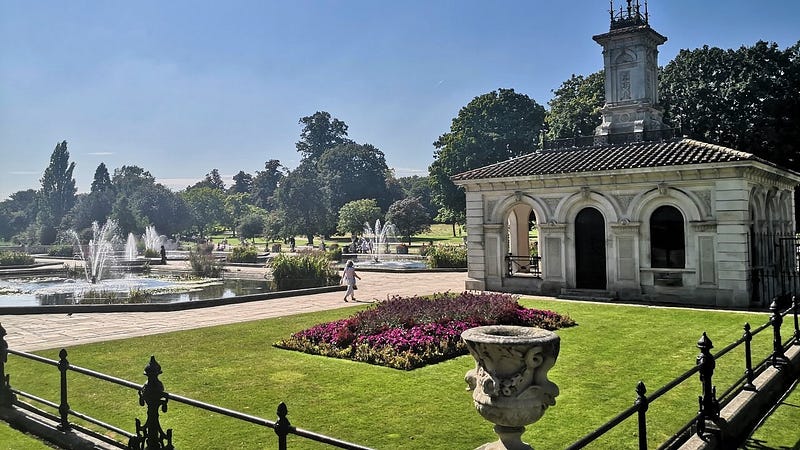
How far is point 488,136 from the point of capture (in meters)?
56.4

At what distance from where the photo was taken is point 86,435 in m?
7.48

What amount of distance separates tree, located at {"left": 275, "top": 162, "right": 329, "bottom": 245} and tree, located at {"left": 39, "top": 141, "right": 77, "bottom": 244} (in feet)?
129

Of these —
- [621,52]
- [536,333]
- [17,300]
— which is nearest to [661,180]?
[621,52]

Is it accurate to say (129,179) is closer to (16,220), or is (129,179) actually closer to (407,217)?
(16,220)

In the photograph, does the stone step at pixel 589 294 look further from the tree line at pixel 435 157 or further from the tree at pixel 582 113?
the tree at pixel 582 113

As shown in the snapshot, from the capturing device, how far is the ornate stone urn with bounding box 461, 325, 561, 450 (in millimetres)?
4977

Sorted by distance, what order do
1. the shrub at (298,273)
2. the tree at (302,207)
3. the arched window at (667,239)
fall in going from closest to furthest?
the arched window at (667,239), the shrub at (298,273), the tree at (302,207)

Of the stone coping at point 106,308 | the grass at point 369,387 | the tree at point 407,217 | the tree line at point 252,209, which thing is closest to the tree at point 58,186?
the tree line at point 252,209

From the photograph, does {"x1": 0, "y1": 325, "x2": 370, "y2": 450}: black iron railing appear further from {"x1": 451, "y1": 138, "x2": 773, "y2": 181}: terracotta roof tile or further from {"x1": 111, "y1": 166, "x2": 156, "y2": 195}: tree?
{"x1": 111, "y1": 166, "x2": 156, "y2": 195}: tree

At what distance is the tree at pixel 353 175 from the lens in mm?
91312

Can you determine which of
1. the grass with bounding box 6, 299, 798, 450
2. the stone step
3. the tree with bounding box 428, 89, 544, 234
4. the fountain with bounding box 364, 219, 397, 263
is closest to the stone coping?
the grass with bounding box 6, 299, 798, 450

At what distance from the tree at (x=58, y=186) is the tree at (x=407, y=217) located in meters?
55.4

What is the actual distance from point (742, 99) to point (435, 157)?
3408 cm

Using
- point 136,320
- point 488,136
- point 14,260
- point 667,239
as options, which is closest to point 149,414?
point 136,320
